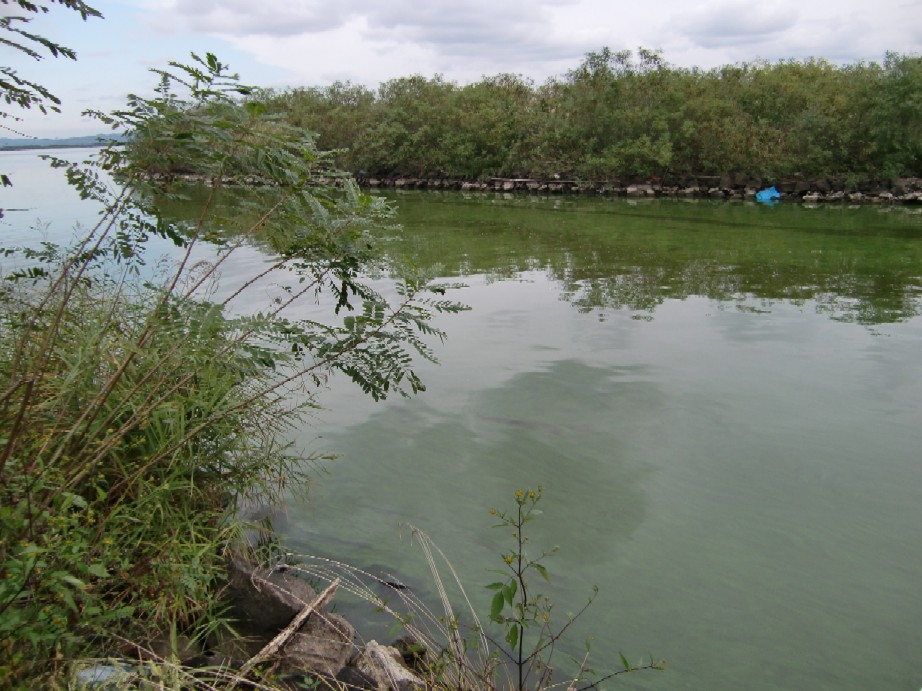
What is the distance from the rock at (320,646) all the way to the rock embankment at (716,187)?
24.6 metres

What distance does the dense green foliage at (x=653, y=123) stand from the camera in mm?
24453

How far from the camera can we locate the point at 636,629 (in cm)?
325

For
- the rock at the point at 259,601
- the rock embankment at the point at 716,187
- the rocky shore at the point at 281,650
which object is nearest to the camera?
the rocky shore at the point at 281,650

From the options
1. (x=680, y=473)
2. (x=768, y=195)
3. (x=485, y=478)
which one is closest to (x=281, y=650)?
(x=485, y=478)

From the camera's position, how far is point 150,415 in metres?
3.07

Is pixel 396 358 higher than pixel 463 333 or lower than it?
higher

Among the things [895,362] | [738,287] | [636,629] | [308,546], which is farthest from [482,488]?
[738,287]

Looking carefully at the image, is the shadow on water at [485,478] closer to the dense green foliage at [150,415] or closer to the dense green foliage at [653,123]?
the dense green foliage at [150,415]

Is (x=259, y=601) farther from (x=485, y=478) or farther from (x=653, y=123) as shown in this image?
(x=653, y=123)

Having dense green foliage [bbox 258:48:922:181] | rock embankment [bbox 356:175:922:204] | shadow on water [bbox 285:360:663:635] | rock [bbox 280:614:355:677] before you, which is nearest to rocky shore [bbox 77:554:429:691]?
rock [bbox 280:614:355:677]

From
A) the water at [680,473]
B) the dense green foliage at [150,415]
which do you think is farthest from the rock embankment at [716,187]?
the dense green foliage at [150,415]

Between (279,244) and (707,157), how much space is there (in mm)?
26761

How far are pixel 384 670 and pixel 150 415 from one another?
1.38 meters

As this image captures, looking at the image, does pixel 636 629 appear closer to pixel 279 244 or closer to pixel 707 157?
pixel 279 244
